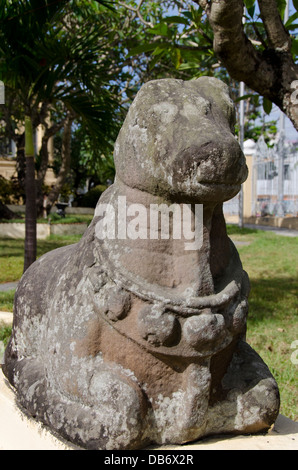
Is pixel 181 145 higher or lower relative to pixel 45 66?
lower

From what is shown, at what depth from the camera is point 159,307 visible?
1.73m

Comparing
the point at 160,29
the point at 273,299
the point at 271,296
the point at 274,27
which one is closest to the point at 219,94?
the point at 274,27

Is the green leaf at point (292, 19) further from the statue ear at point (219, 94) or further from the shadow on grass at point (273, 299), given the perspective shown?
the shadow on grass at point (273, 299)

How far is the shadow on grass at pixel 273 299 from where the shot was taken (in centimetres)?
473

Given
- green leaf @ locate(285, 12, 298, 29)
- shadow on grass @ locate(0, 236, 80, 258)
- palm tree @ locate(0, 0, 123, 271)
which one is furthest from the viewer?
shadow on grass @ locate(0, 236, 80, 258)

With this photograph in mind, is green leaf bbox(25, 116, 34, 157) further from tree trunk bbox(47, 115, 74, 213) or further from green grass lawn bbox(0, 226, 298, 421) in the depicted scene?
tree trunk bbox(47, 115, 74, 213)

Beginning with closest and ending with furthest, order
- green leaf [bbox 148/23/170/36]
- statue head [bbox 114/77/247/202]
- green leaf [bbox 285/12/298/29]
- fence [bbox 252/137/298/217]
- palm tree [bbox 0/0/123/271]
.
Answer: statue head [bbox 114/77/247/202]
green leaf [bbox 285/12/298/29]
green leaf [bbox 148/23/170/36]
palm tree [bbox 0/0/123/271]
fence [bbox 252/137/298/217]

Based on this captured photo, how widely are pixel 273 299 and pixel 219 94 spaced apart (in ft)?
12.9

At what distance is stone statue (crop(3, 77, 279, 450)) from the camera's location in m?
1.72

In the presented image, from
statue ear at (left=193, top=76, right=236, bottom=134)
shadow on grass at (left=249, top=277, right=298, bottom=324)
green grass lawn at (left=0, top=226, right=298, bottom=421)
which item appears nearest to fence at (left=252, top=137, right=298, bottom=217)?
green grass lawn at (left=0, top=226, right=298, bottom=421)

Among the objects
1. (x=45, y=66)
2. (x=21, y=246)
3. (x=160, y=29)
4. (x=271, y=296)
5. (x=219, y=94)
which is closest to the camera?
(x=219, y=94)

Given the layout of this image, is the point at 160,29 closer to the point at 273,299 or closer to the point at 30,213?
the point at 30,213

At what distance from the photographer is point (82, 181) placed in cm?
2480

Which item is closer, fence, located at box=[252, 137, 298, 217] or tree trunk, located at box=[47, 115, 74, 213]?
tree trunk, located at box=[47, 115, 74, 213]
